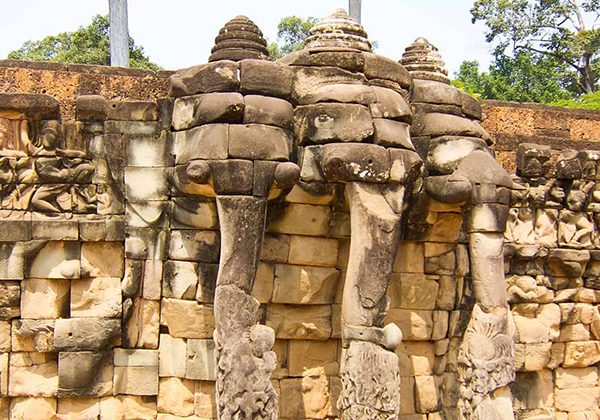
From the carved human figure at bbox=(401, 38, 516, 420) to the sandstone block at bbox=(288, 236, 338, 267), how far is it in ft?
3.50

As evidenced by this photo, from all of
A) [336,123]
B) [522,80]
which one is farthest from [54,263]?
[522,80]

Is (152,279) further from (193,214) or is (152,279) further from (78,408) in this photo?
(78,408)

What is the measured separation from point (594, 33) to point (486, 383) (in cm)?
2089

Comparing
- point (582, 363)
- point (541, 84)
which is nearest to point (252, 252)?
point (582, 363)

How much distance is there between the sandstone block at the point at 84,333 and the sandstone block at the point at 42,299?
148mm

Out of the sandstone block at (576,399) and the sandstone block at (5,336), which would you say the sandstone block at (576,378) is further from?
the sandstone block at (5,336)

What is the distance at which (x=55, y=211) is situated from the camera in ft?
21.4

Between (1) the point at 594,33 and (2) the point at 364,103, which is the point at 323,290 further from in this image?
(1) the point at 594,33

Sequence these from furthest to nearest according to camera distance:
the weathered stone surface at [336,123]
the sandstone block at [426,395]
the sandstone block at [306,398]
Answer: the sandstone block at [426,395]
the sandstone block at [306,398]
the weathered stone surface at [336,123]

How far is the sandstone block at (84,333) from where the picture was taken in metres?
6.45

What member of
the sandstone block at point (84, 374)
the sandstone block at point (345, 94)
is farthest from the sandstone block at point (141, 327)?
the sandstone block at point (345, 94)

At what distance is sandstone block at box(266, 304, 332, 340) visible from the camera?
21.9 ft

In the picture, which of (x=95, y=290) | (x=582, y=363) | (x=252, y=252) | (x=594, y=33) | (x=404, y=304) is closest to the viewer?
(x=252, y=252)

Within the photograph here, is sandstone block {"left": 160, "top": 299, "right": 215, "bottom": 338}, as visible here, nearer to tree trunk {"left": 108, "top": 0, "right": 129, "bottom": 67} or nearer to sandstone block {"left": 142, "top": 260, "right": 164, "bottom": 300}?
sandstone block {"left": 142, "top": 260, "right": 164, "bottom": 300}
